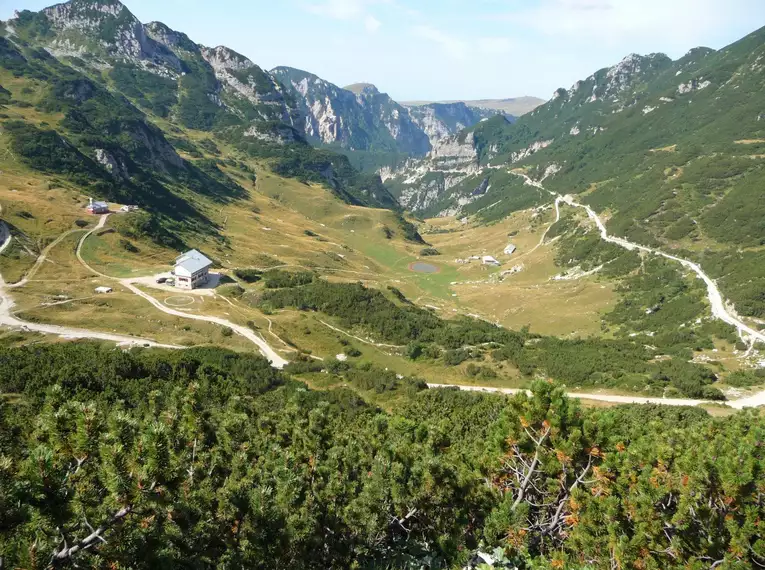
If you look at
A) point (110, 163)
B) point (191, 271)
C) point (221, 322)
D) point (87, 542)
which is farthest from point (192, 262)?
point (110, 163)

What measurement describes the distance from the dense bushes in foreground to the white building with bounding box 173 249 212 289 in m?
71.2

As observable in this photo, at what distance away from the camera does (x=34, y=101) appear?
Answer: 172 m

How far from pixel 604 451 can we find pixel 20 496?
16779 mm

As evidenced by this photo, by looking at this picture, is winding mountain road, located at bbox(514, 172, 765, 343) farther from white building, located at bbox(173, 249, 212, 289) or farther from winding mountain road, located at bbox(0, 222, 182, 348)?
white building, located at bbox(173, 249, 212, 289)

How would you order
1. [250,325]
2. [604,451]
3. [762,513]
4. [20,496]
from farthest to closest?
1. [250,325]
2. [604,451]
3. [762,513]
4. [20,496]

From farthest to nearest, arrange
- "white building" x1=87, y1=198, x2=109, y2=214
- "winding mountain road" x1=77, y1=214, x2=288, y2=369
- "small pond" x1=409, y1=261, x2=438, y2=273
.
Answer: "small pond" x1=409, y1=261, x2=438, y2=273
"white building" x1=87, y1=198, x2=109, y2=214
"winding mountain road" x1=77, y1=214, x2=288, y2=369

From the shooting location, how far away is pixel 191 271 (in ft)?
283

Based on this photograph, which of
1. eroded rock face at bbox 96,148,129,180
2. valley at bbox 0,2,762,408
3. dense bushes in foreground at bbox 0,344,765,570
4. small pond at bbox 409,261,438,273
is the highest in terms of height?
eroded rock face at bbox 96,148,129,180

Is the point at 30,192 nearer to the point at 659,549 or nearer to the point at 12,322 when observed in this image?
the point at 12,322

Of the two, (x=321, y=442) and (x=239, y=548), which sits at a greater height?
(x=239, y=548)

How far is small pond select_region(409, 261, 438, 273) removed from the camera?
170400mm

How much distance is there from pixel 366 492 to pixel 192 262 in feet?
268

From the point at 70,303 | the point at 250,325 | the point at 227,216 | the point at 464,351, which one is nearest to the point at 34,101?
the point at 227,216

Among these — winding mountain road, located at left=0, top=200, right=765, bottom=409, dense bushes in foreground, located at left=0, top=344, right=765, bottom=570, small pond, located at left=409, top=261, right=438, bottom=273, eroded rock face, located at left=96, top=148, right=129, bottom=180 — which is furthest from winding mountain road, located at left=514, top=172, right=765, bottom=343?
eroded rock face, located at left=96, top=148, right=129, bottom=180
